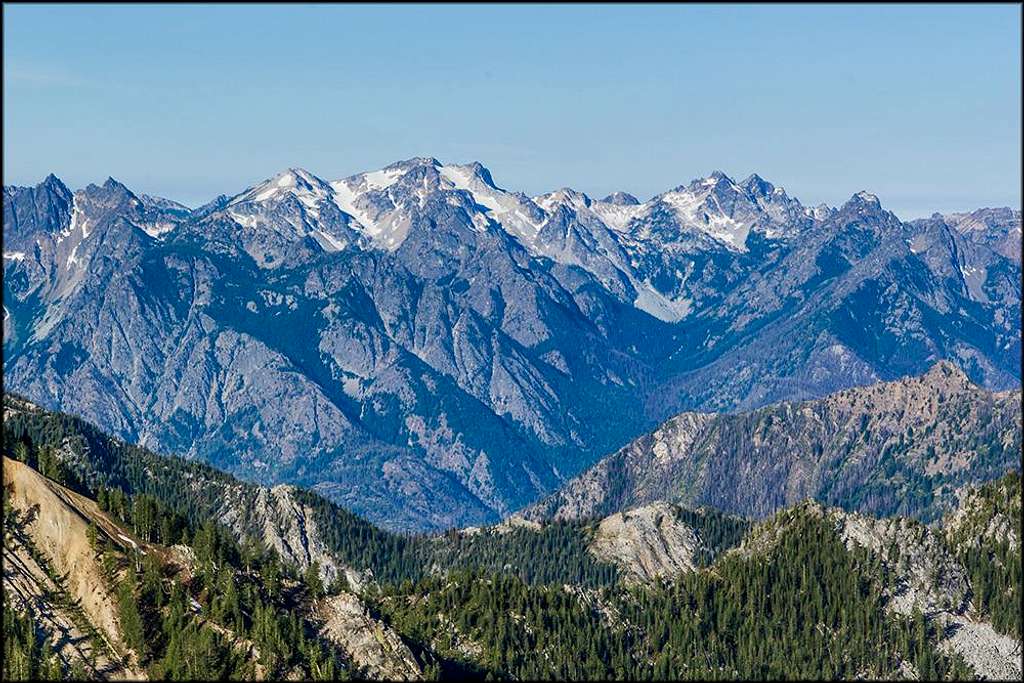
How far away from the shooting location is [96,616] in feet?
656

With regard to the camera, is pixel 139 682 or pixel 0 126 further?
pixel 139 682

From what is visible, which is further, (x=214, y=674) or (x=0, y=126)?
(x=214, y=674)

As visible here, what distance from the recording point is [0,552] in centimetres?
19900

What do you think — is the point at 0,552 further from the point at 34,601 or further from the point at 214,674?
the point at 214,674

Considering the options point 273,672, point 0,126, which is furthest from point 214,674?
point 0,126

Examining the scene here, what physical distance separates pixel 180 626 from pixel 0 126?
253 feet

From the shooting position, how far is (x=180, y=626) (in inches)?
7805

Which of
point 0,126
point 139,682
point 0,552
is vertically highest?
point 0,126

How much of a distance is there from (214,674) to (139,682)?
342 inches

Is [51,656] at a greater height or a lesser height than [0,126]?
lesser

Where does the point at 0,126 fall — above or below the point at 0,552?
above

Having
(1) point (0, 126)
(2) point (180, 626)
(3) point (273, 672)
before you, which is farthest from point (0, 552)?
(1) point (0, 126)

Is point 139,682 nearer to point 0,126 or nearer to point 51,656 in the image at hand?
point 51,656

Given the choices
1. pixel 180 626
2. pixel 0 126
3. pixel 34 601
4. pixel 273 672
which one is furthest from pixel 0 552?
pixel 0 126
